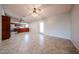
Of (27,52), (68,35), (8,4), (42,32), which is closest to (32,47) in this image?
(27,52)

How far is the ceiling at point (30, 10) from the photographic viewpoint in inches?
97.0

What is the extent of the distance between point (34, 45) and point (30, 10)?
0.94m

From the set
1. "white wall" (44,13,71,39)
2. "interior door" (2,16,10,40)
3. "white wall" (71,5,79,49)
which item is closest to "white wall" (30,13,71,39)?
"white wall" (44,13,71,39)

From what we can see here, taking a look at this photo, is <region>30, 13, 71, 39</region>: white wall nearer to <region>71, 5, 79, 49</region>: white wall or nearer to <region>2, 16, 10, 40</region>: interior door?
<region>71, 5, 79, 49</region>: white wall

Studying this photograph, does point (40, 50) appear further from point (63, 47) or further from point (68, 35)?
point (68, 35)

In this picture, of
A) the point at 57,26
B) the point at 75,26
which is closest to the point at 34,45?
the point at 57,26

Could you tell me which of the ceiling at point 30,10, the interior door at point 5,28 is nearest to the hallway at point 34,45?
the interior door at point 5,28

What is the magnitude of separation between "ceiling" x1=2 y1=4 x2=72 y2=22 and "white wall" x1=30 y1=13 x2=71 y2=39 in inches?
5.8

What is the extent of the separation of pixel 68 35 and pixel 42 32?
0.76 meters

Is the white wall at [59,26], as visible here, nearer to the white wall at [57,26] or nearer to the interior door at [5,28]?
the white wall at [57,26]

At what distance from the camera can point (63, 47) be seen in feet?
8.23

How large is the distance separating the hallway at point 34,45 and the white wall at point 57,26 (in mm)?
153

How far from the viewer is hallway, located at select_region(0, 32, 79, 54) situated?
2.48m
